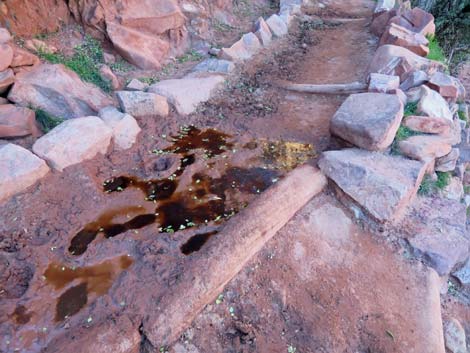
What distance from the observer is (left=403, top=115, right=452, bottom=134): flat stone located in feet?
12.8

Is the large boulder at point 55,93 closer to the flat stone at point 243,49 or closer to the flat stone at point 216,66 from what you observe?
the flat stone at point 216,66

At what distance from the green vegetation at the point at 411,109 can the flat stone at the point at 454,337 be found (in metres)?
2.08

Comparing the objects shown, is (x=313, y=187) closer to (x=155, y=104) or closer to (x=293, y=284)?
(x=293, y=284)

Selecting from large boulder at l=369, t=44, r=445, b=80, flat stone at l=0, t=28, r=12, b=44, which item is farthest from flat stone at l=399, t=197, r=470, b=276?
flat stone at l=0, t=28, r=12, b=44

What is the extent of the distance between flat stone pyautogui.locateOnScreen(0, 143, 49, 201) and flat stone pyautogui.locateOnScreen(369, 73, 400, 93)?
348cm

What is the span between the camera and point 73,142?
3699 millimetres

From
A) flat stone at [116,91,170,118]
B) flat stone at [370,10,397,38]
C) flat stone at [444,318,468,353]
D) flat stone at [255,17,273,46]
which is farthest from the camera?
flat stone at [370,10,397,38]

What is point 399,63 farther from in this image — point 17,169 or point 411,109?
point 17,169

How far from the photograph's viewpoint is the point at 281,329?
8.54 ft

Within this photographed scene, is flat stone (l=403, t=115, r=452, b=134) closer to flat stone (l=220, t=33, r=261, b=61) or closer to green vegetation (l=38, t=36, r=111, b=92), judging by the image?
flat stone (l=220, t=33, r=261, b=61)

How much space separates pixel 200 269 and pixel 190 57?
4.31 metres

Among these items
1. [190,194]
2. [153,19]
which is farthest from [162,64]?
[190,194]

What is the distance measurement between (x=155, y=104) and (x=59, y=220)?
1870 mm

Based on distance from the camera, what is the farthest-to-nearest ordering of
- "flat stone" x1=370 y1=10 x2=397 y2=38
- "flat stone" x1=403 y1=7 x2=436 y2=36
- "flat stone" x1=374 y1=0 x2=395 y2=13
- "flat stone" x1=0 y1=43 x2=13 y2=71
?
"flat stone" x1=374 y1=0 x2=395 y2=13 → "flat stone" x1=370 y1=10 x2=397 y2=38 → "flat stone" x1=403 y1=7 x2=436 y2=36 → "flat stone" x1=0 y1=43 x2=13 y2=71
